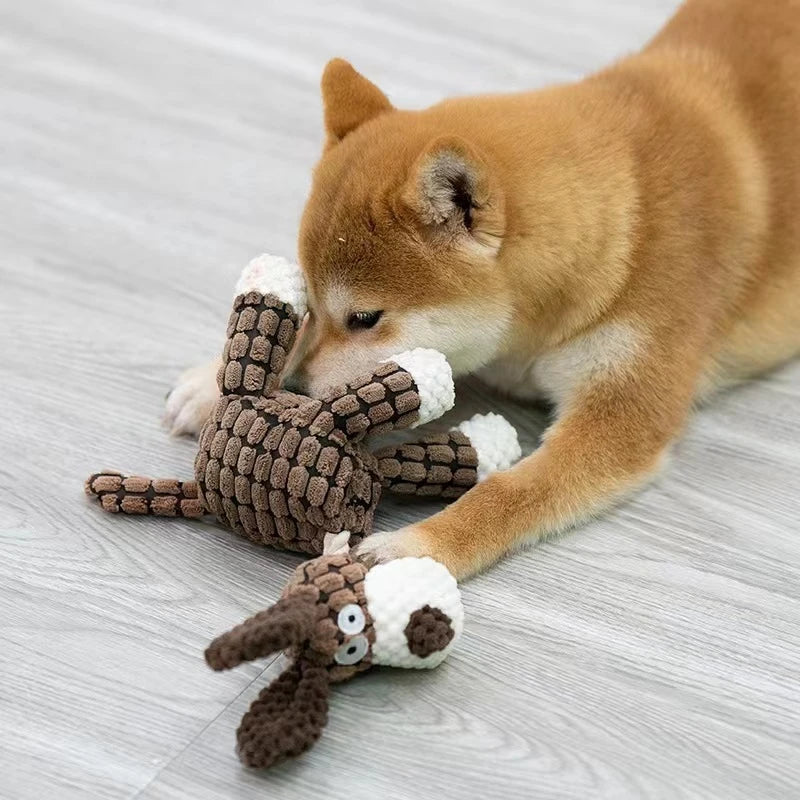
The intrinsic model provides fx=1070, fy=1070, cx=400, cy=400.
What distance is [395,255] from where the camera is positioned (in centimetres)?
134

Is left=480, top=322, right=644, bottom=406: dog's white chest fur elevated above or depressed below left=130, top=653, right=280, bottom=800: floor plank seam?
above

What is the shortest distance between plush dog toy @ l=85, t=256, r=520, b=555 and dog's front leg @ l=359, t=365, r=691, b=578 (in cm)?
6

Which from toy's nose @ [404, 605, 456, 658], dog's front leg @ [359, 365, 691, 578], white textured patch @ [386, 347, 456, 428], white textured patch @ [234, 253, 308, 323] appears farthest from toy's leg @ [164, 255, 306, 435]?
toy's nose @ [404, 605, 456, 658]

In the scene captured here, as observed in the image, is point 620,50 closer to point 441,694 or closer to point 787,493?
point 787,493

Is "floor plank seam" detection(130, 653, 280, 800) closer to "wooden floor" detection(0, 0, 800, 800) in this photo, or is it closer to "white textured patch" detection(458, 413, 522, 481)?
"wooden floor" detection(0, 0, 800, 800)

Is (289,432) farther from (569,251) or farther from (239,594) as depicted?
(569,251)

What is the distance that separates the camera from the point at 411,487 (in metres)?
1.38

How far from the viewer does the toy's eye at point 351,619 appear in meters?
1.13

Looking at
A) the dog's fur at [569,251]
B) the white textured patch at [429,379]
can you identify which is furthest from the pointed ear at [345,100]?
the white textured patch at [429,379]

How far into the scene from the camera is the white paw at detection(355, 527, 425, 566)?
126cm

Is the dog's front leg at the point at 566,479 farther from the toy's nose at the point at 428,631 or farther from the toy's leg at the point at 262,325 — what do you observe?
the toy's leg at the point at 262,325

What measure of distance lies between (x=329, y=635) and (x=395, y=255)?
0.49 metres

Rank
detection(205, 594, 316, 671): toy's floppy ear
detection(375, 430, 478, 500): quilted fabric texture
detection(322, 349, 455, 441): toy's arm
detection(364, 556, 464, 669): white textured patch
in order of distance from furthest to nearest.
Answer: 1. detection(375, 430, 478, 500): quilted fabric texture
2. detection(322, 349, 455, 441): toy's arm
3. detection(364, 556, 464, 669): white textured patch
4. detection(205, 594, 316, 671): toy's floppy ear

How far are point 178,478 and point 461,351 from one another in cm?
43
